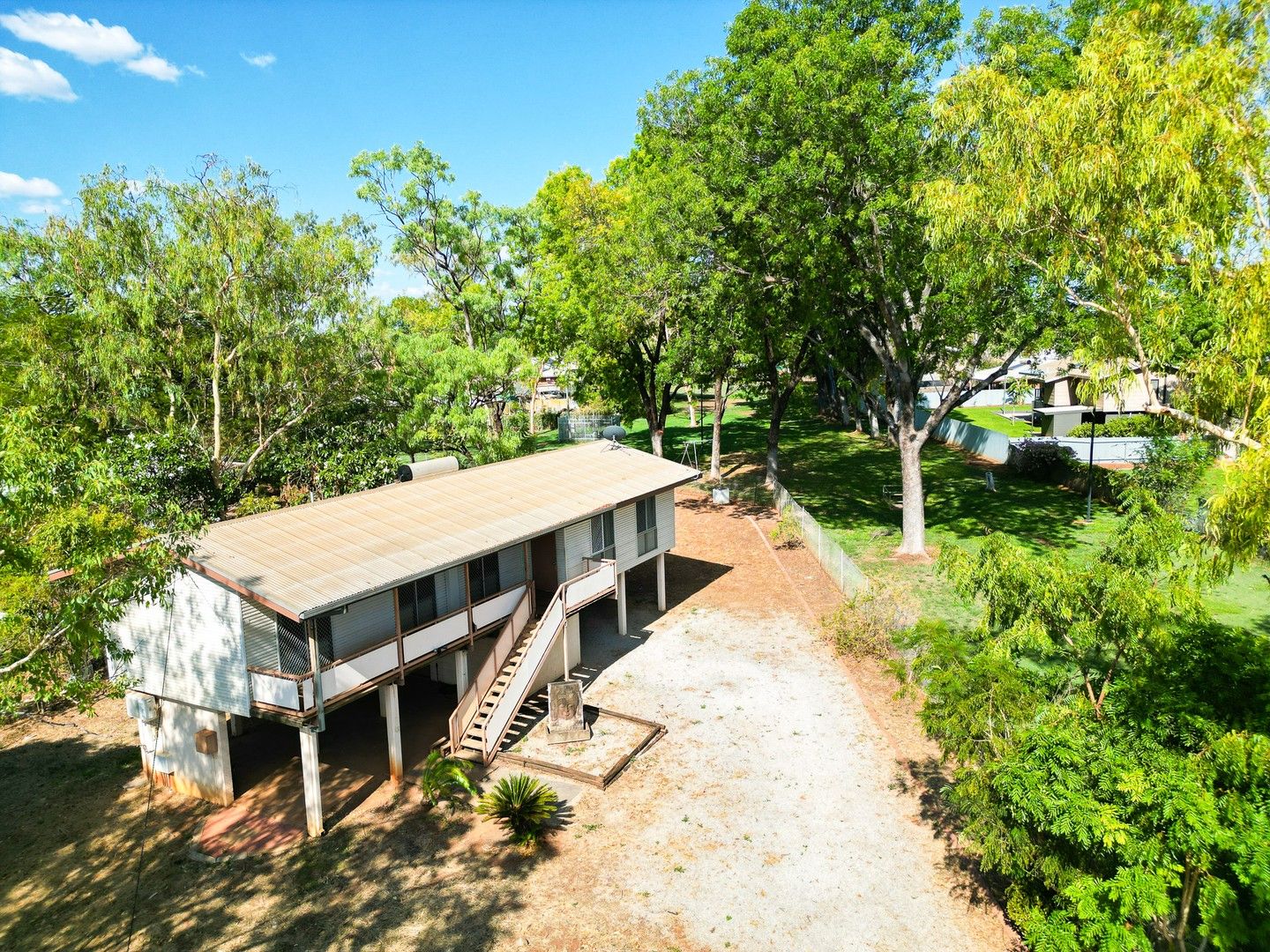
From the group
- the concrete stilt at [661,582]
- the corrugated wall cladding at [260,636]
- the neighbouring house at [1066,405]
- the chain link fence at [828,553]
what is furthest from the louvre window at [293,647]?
the neighbouring house at [1066,405]

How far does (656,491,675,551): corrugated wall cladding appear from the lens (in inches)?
1027

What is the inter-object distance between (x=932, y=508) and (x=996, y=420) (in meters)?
28.7

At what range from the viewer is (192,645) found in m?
15.1

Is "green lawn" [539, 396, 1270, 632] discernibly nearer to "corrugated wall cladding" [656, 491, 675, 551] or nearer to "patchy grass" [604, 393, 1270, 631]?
"patchy grass" [604, 393, 1270, 631]

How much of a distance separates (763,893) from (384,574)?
9.10 m

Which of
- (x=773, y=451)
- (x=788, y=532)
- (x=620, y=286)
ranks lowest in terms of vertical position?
(x=788, y=532)

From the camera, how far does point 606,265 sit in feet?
120

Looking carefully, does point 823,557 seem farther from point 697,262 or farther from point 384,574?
point 384,574

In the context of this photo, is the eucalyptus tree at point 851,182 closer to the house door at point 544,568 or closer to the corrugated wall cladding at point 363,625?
the house door at point 544,568

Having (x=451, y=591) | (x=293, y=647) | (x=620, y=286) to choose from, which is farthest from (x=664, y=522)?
(x=293, y=647)

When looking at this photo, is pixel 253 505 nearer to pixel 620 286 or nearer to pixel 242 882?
pixel 242 882

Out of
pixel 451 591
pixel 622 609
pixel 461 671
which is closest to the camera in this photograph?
pixel 451 591

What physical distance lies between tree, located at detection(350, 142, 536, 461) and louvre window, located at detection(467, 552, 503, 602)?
13681mm

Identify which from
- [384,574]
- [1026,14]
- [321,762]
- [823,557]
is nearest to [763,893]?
[384,574]
